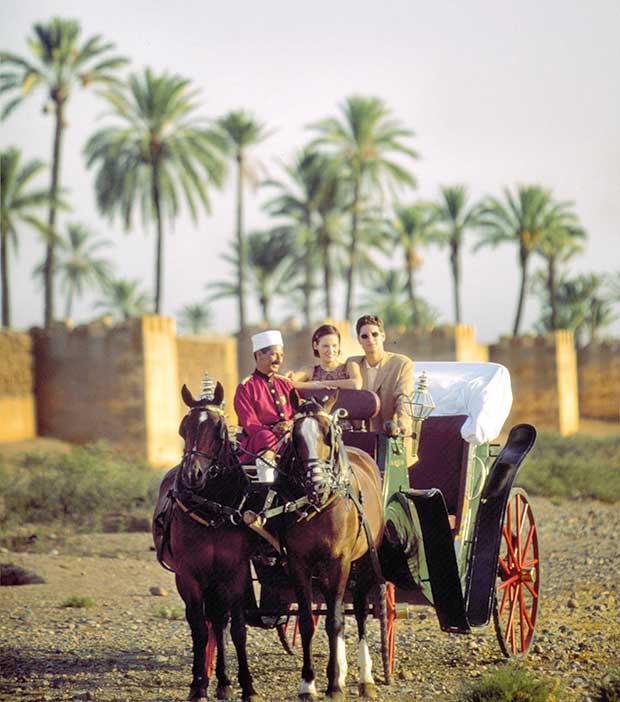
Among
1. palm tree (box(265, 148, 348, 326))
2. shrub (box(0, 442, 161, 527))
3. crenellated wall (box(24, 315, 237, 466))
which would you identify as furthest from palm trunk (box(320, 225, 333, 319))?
shrub (box(0, 442, 161, 527))

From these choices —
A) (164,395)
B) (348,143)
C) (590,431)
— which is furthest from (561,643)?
(590,431)

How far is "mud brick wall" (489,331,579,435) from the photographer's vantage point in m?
39.5

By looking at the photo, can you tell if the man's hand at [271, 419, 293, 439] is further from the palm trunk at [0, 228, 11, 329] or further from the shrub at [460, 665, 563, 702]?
the palm trunk at [0, 228, 11, 329]

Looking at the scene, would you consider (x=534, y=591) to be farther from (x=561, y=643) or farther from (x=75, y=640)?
(x=75, y=640)

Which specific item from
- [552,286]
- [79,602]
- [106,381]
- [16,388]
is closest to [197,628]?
[79,602]

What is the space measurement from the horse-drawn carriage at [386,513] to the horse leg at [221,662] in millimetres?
17

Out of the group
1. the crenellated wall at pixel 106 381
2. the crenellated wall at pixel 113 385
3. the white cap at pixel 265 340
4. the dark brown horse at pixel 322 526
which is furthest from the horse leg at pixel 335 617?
the crenellated wall at pixel 113 385

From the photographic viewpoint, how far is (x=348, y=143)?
1559 inches

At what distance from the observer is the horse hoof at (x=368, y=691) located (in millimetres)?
7078

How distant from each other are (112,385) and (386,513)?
68.2 ft

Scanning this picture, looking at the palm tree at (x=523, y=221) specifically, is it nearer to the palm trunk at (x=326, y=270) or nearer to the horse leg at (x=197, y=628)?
the palm trunk at (x=326, y=270)

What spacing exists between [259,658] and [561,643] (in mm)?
2068

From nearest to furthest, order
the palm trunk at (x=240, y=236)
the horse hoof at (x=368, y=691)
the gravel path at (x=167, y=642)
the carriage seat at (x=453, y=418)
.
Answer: the horse hoof at (x=368, y=691) < the gravel path at (x=167, y=642) < the carriage seat at (x=453, y=418) < the palm trunk at (x=240, y=236)

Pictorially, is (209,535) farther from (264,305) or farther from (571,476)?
(264,305)
